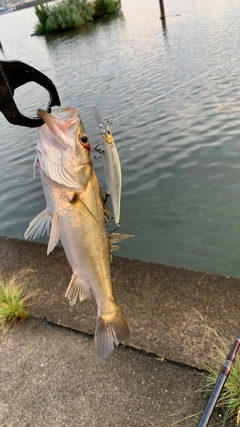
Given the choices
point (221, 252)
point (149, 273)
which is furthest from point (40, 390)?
point (221, 252)

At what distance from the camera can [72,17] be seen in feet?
104

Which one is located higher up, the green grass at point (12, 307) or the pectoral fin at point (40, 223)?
the pectoral fin at point (40, 223)

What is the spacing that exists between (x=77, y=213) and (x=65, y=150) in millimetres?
348

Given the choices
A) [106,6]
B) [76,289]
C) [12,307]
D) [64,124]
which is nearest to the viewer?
[64,124]

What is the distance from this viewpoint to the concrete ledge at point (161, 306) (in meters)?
3.11

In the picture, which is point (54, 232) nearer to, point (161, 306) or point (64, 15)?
point (161, 306)

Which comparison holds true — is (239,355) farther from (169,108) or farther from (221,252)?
(169,108)

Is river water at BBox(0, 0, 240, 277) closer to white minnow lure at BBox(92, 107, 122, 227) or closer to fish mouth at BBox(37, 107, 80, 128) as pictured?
white minnow lure at BBox(92, 107, 122, 227)

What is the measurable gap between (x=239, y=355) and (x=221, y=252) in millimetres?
2417

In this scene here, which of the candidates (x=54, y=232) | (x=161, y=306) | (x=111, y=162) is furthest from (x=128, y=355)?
(x=111, y=162)

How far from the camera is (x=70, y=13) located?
31.9 metres

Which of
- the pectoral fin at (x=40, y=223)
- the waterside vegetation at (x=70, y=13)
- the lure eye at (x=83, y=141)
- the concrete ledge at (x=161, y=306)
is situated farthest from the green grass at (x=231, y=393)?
the waterside vegetation at (x=70, y=13)

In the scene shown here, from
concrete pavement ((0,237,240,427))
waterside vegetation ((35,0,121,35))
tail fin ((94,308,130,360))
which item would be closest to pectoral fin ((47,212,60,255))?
tail fin ((94,308,130,360))

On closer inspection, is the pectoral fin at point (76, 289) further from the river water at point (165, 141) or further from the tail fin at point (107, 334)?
the river water at point (165, 141)
